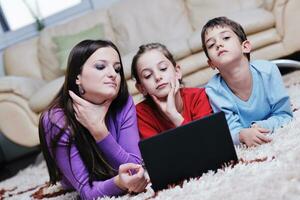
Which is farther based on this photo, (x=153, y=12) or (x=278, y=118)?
(x=153, y=12)

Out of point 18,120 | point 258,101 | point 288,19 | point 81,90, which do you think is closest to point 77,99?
point 81,90

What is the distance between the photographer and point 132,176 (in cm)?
96

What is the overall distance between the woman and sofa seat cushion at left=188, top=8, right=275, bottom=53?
53.7 inches

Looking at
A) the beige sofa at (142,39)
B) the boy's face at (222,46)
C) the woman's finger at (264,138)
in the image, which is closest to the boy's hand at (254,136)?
the woman's finger at (264,138)

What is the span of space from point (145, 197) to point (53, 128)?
1.14 feet

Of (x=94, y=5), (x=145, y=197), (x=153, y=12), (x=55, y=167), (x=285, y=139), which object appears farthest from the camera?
(x=94, y=5)

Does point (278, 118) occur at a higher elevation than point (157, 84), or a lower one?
lower

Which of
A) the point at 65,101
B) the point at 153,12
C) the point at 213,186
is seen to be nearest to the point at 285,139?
the point at 213,186

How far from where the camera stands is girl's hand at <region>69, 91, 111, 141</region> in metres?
1.06

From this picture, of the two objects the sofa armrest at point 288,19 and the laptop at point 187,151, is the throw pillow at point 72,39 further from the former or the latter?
the laptop at point 187,151

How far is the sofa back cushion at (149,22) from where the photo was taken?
10.3 ft

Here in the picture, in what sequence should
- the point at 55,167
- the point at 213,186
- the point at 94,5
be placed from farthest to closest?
the point at 94,5 → the point at 55,167 → the point at 213,186

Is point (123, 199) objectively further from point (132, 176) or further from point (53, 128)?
point (53, 128)

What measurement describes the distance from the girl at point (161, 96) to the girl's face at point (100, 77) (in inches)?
5.4
